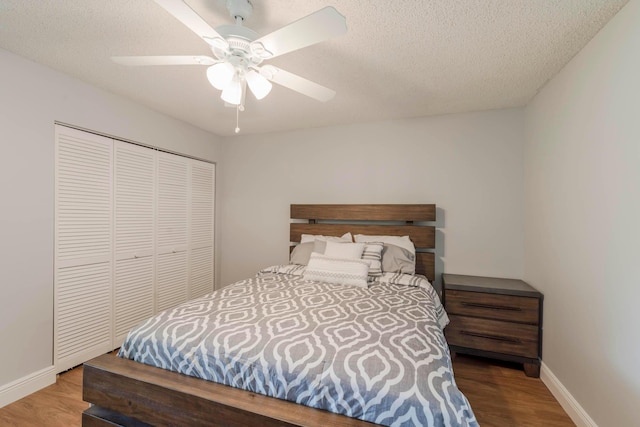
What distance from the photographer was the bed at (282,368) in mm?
1126

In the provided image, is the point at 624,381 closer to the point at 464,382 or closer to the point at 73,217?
the point at 464,382

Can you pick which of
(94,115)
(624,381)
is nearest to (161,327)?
(94,115)

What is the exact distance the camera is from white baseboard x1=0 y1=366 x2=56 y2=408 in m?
1.92

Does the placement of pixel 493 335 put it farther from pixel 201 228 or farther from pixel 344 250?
pixel 201 228

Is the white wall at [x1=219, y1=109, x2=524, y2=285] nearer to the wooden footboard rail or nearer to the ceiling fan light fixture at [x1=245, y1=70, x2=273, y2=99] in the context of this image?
the ceiling fan light fixture at [x1=245, y1=70, x2=273, y2=99]

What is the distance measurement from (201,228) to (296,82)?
259cm

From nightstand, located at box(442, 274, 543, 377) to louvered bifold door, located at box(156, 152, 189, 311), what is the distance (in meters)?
2.85

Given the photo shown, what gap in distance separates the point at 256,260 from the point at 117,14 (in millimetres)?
2824

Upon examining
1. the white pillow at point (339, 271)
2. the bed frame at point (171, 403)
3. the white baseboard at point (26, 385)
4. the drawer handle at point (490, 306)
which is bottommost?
the white baseboard at point (26, 385)

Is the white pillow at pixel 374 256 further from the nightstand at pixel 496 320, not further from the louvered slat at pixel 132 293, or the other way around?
the louvered slat at pixel 132 293

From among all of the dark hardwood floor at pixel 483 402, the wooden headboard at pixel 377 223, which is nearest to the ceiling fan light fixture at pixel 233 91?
the wooden headboard at pixel 377 223

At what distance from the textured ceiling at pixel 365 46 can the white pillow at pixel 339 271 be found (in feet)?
4.80

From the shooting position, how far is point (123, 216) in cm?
271

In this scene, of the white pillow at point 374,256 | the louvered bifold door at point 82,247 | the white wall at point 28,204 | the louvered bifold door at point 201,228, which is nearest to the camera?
the white wall at point 28,204
